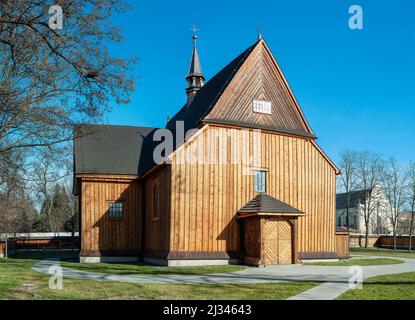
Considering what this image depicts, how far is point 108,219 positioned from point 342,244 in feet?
47.1

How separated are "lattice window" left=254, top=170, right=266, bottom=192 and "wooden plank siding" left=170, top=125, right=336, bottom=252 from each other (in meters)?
0.26

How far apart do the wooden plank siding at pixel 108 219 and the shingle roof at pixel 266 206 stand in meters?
7.76

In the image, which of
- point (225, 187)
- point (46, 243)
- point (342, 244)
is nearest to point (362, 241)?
point (342, 244)

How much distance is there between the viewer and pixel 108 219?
27.1 metres

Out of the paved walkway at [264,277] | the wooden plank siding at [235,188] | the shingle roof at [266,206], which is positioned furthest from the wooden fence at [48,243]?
the paved walkway at [264,277]

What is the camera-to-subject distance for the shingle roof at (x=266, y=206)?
21.8 m

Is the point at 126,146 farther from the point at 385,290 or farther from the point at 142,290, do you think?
the point at 385,290

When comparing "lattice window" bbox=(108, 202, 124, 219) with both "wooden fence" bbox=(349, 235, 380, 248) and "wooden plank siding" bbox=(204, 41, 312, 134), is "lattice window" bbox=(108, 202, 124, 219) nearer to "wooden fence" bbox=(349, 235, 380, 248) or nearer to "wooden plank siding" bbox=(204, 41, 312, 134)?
"wooden plank siding" bbox=(204, 41, 312, 134)

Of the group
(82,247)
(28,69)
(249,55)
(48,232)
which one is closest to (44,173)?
(28,69)

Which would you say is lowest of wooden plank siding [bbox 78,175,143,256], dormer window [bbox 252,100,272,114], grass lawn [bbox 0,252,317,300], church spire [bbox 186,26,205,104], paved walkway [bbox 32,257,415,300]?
paved walkway [bbox 32,257,415,300]

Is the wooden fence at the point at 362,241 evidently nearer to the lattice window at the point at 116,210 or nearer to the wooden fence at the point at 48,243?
the wooden fence at the point at 48,243

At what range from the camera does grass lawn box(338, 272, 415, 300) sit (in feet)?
38.5

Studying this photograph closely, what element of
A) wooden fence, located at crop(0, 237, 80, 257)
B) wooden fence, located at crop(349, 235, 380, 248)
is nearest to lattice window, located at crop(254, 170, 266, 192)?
wooden fence, located at crop(0, 237, 80, 257)

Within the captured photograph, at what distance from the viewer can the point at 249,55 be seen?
25.0m
